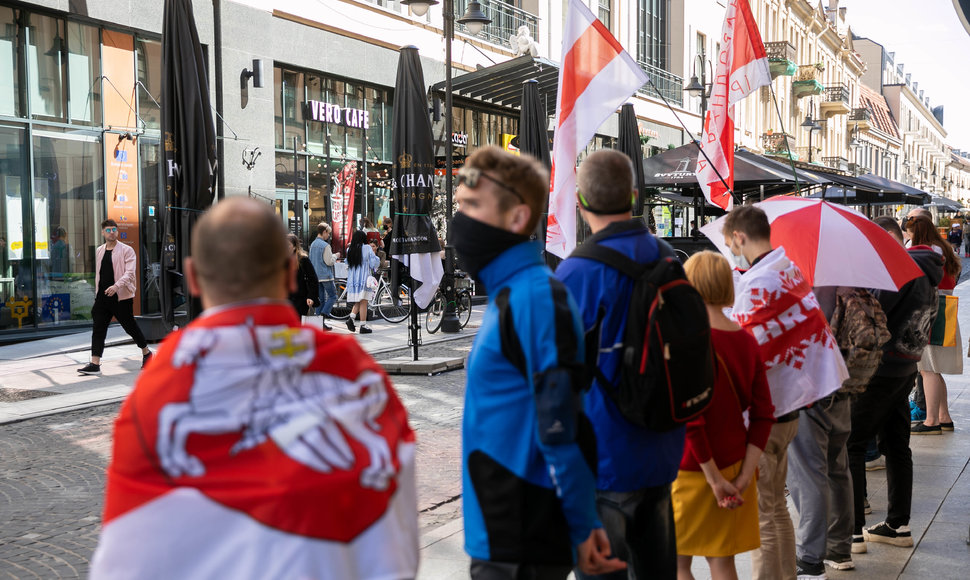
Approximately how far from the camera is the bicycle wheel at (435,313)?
16016 millimetres

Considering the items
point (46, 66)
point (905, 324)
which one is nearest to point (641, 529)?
point (905, 324)

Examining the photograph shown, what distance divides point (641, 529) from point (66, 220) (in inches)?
→ 575

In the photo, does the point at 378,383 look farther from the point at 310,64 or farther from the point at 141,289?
the point at 310,64

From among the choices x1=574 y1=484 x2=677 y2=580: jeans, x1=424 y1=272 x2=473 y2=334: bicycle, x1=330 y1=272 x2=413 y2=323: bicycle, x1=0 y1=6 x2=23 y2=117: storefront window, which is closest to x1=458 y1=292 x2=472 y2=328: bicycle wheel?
x1=424 y1=272 x2=473 y2=334: bicycle

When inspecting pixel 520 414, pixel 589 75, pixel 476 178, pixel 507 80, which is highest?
pixel 507 80

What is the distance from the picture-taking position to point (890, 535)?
534cm

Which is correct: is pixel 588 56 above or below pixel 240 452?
above

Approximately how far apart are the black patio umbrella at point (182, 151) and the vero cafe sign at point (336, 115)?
998 cm

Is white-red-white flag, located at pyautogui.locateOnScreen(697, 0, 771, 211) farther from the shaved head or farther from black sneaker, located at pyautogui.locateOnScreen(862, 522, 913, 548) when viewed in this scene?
the shaved head

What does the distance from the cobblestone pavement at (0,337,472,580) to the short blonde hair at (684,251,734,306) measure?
270cm

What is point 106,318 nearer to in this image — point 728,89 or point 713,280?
point 728,89

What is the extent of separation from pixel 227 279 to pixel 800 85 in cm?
5830

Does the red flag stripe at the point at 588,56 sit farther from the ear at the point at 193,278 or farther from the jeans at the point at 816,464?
the ear at the point at 193,278

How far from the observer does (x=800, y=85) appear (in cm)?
5578
